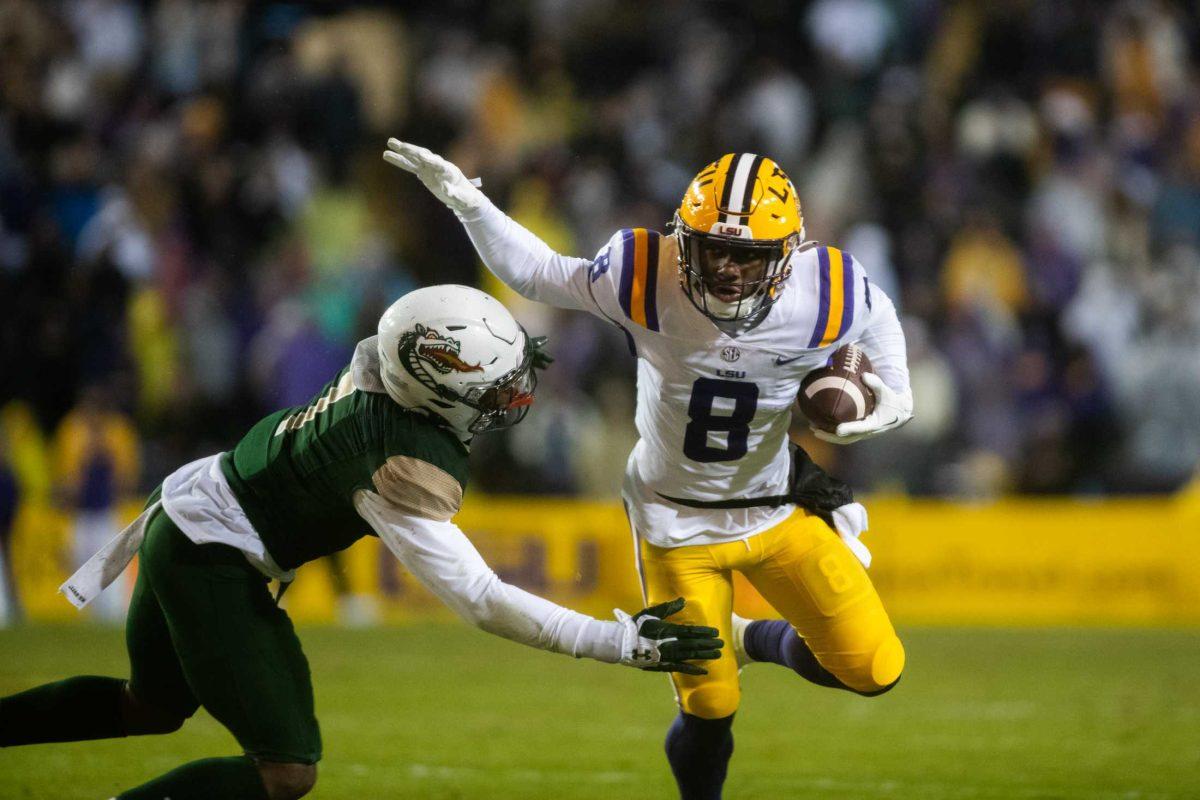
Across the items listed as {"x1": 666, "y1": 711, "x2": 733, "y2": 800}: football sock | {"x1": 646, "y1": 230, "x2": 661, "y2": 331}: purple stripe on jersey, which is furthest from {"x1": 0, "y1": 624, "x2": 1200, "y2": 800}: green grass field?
{"x1": 646, "y1": 230, "x2": 661, "y2": 331}: purple stripe on jersey

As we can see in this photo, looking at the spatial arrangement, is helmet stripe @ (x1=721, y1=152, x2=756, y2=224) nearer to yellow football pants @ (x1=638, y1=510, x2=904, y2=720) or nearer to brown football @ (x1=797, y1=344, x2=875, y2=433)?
brown football @ (x1=797, y1=344, x2=875, y2=433)

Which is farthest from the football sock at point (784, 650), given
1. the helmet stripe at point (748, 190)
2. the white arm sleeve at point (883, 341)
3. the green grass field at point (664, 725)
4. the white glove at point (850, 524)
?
the helmet stripe at point (748, 190)

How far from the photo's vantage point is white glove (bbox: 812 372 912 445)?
A: 4555 mm

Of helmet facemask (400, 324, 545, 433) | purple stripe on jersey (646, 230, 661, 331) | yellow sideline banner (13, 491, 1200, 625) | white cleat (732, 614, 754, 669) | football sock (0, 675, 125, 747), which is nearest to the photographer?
helmet facemask (400, 324, 545, 433)

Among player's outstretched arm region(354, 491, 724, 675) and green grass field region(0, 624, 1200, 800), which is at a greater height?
player's outstretched arm region(354, 491, 724, 675)

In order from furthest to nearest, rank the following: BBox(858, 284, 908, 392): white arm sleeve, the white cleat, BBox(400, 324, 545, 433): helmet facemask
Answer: the white cleat < BBox(858, 284, 908, 392): white arm sleeve < BBox(400, 324, 545, 433): helmet facemask

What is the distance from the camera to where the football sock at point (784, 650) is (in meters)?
5.00

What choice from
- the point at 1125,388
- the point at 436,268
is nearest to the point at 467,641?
Answer: the point at 436,268

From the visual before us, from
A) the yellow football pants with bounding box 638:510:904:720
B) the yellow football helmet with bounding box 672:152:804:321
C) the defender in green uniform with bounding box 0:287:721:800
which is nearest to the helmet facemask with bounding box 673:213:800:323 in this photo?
the yellow football helmet with bounding box 672:152:804:321

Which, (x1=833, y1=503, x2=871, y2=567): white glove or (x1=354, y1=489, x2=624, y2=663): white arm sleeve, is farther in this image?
(x1=833, y1=503, x2=871, y2=567): white glove

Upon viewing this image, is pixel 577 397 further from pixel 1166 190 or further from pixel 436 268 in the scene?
pixel 1166 190

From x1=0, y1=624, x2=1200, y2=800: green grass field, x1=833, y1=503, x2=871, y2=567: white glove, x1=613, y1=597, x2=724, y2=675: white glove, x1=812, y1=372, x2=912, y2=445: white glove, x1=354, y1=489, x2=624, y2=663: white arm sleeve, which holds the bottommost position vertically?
x1=0, y1=624, x2=1200, y2=800: green grass field

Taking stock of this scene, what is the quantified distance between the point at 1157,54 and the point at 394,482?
9611 millimetres

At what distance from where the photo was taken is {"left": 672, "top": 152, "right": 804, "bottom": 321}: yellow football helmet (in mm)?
4562
